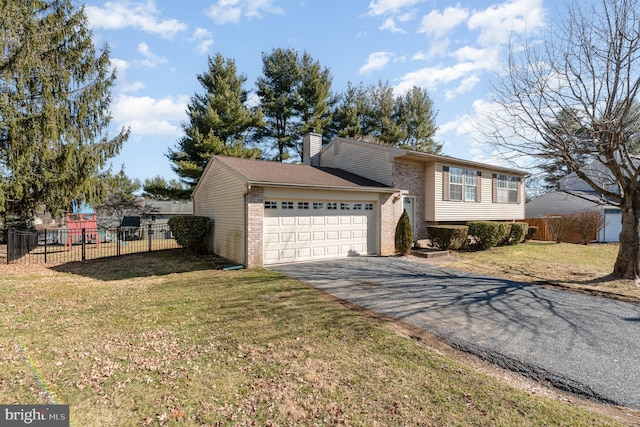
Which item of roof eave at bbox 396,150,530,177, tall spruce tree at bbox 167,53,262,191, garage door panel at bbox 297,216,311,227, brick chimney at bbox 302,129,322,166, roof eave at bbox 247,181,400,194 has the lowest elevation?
garage door panel at bbox 297,216,311,227

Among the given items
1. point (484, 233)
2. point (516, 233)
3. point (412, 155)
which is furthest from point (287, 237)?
point (516, 233)

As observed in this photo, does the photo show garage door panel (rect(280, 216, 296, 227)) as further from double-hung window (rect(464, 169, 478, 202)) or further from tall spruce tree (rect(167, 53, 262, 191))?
tall spruce tree (rect(167, 53, 262, 191))

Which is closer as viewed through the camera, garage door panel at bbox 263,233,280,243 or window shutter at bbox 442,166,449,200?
garage door panel at bbox 263,233,280,243

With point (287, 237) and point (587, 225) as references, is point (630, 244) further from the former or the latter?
point (587, 225)

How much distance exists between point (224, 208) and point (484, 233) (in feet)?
39.5

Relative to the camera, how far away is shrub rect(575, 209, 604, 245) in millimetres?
18969

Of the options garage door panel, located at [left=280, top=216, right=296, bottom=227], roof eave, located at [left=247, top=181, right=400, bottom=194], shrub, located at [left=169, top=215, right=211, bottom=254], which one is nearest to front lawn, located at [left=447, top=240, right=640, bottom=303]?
roof eave, located at [left=247, top=181, right=400, bottom=194]

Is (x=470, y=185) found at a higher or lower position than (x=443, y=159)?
lower

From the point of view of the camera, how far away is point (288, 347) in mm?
4465

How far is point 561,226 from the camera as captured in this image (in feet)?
63.6

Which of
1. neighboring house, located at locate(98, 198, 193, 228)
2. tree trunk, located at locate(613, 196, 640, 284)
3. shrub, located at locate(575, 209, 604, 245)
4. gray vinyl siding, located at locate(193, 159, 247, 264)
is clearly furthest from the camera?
neighboring house, located at locate(98, 198, 193, 228)

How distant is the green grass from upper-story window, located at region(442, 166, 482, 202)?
11.2 meters

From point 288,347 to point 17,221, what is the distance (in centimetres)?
2280

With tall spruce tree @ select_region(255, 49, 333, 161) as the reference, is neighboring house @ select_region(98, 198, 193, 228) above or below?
below
